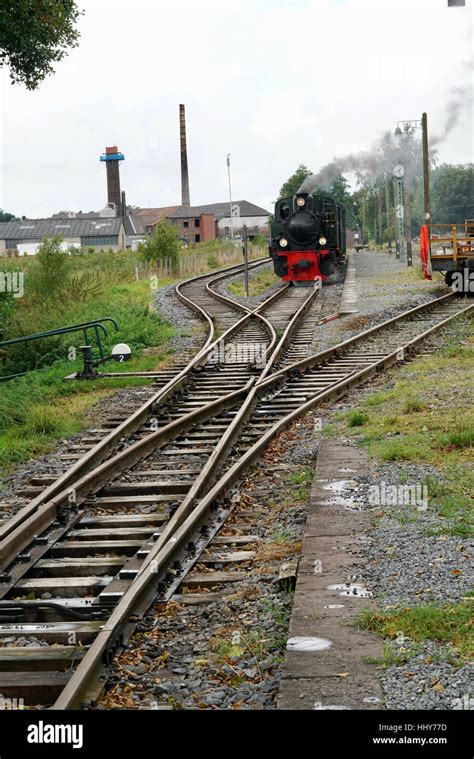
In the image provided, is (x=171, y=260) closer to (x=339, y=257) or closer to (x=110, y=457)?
(x=339, y=257)

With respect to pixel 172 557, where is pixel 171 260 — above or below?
above

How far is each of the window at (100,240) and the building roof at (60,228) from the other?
0.42 metres

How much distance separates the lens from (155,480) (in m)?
9.27

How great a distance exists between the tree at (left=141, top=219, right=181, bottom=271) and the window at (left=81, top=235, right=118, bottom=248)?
60.9 meters

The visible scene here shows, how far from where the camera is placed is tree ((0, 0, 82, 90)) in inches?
757

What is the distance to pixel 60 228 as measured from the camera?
106 m

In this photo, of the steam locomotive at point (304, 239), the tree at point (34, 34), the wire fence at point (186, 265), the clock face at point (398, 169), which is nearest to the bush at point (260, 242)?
the wire fence at point (186, 265)

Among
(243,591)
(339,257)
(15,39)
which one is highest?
(15,39)

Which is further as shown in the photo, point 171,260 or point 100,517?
point 171,260

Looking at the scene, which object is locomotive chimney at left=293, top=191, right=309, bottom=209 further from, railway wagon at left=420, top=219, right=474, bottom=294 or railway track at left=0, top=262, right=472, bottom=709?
railway track at left=0, top=262, right=472, bottom=709

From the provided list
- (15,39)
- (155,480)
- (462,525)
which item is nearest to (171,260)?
(15,39)

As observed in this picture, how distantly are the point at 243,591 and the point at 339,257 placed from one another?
2805 centimetres

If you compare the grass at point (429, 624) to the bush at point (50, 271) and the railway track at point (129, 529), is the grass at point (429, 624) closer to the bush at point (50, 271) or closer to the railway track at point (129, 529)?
the railway track at point (129, 529)

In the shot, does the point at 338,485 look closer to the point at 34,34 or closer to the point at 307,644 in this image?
the point at 307,644
